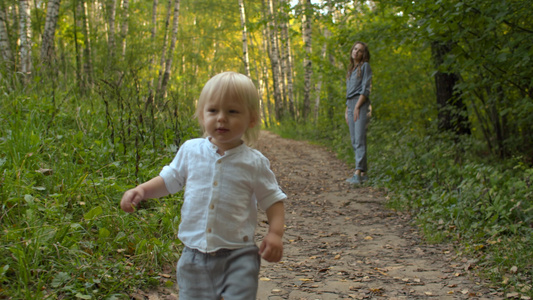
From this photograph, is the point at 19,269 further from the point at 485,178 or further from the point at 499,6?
the point at 499,6

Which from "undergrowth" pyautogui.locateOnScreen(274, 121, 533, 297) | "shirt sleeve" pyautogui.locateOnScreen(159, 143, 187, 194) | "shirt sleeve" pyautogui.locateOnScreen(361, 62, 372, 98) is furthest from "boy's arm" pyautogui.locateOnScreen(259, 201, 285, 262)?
"shirt sleeve" pyautogui.locateOnScreen(361, 62, 372, 98)

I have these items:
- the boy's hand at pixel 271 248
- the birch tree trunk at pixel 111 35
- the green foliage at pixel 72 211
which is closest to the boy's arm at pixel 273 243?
the boy's hand at pixel 271 248

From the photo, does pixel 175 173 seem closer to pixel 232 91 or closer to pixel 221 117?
pixel 221 117

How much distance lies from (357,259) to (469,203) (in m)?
1.53

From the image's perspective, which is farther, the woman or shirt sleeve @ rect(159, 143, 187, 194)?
the woman

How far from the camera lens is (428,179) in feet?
20.6

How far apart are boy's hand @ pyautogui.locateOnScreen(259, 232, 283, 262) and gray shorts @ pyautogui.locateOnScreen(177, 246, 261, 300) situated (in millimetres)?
82

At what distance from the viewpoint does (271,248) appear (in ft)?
6.20

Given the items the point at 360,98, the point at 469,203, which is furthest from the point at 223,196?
the point at 360,98

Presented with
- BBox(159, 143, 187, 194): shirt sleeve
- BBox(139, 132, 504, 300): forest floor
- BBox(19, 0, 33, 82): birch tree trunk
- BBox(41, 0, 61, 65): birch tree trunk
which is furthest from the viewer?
BBox(19, 0, 33, 82): birch tree trunk

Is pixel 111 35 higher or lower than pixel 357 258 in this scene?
higher

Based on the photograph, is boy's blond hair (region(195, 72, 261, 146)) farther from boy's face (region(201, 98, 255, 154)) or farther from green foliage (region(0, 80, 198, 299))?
green foliage (region(0, 80, 198, 299))

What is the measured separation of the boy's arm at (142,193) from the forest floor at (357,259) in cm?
100

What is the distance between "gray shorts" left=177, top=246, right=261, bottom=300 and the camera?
6.19ft
